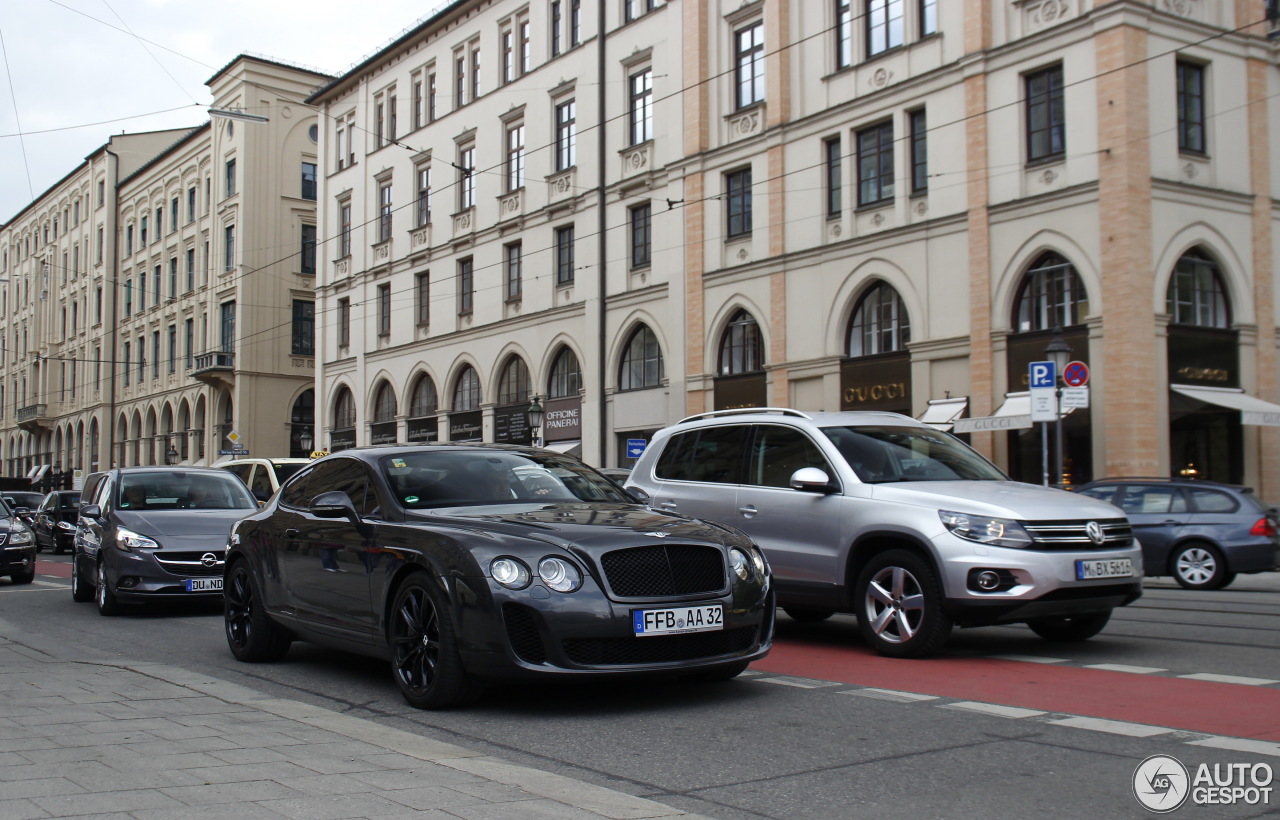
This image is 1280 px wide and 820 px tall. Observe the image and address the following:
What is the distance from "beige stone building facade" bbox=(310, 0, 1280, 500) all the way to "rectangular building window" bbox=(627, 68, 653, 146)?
0.31 feet

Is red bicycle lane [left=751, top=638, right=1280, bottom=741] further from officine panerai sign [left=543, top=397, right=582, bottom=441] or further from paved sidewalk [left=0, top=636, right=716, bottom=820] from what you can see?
officine panerai sign [left=543, top=397, right=582, bottom=441]

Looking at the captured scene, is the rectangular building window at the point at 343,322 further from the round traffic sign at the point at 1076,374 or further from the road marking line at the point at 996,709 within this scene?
the road marking line at the point at 996,709

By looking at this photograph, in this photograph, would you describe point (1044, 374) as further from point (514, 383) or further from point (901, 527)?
point (514, 383)

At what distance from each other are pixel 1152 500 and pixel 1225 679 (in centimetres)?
1045

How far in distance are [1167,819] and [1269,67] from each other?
2667 centimetres

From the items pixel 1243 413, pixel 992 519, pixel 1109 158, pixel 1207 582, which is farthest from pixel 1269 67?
pixel 992 519

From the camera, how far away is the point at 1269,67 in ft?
87.7

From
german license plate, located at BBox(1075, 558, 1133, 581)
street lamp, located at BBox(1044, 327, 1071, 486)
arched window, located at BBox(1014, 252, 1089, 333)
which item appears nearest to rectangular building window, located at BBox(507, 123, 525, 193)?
arched window, located at BBox(1014, 252, 1089, 333)

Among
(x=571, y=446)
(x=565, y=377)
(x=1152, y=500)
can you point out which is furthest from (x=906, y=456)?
(x=565, y=377)

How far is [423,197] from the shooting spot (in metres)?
47.9

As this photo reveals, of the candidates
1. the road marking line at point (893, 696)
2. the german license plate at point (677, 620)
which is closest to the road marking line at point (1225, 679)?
the road marking line at point (893, 696)

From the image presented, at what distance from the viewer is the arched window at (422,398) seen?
47.4 m

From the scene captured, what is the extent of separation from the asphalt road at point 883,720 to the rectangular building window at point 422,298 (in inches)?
1490

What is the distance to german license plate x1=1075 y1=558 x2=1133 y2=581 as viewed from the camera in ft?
26.7
